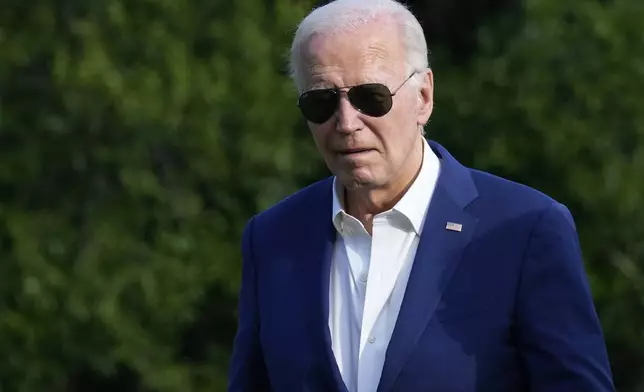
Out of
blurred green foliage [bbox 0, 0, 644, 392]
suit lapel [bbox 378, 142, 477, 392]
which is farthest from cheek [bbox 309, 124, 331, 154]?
blurred green foliage [bbox 0, 0, 644, 392]

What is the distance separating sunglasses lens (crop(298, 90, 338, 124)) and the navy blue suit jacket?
10.4 inches

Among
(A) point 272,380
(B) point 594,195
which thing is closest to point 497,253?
(A) point 272,380

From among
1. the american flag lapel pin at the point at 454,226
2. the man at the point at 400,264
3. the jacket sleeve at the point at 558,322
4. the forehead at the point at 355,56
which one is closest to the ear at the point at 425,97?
the man at the point at 400,264

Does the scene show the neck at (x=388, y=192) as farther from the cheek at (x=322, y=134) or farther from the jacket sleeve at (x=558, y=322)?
the jacket sleeve at (x=558, y=322)

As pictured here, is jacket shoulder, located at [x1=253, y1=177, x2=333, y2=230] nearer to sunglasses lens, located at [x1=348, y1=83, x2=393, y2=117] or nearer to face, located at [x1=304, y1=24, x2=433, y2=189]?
face, located at [x1=304, y1=24, x2=433, y2=189]

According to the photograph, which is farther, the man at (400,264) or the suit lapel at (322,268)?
the suit lapel at (322,268)

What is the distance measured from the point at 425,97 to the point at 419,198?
0.67 feet

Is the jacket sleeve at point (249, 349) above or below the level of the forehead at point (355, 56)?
below

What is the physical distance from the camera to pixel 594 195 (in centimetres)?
621

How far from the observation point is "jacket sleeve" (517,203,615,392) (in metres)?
2.19

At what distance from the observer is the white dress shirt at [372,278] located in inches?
91.2

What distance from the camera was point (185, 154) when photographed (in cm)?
664

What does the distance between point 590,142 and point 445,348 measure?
13.9 ft

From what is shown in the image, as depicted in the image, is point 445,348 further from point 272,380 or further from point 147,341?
point 147,341
